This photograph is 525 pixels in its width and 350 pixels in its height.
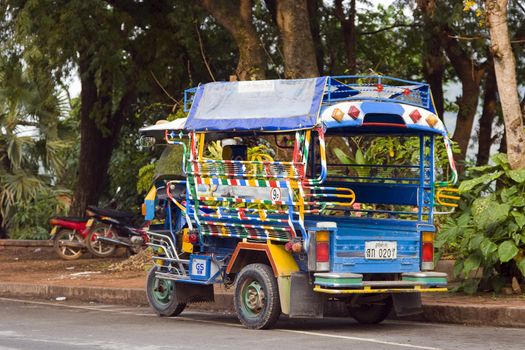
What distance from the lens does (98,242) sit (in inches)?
869

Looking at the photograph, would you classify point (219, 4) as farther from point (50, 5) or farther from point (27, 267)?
point (27, 267)

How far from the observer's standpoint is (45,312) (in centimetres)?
1363

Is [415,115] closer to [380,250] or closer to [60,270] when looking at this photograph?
[380,250]

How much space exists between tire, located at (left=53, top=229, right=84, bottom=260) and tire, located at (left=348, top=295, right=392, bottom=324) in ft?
35.8

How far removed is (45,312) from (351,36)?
12379mm

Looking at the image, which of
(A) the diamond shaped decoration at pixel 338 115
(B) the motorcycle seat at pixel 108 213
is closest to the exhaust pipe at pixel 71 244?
(B) the motorcycle seat at pixel 108 213

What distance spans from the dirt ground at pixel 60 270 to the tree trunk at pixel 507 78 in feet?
18.8

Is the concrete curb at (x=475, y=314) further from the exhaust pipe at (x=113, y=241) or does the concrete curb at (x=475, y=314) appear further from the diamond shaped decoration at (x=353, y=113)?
the exhaust pipe at (x=113, y=241)

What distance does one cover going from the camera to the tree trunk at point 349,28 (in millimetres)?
23736

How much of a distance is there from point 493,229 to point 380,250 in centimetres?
228

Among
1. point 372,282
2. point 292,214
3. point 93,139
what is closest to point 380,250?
point 372,282

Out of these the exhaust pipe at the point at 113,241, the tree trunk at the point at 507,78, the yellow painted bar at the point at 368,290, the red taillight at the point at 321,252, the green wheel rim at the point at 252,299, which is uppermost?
the tree trunk at the point at 507,78

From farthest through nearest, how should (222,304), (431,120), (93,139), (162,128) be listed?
(93,139) < (222,304) < (162,128) < (431,120)

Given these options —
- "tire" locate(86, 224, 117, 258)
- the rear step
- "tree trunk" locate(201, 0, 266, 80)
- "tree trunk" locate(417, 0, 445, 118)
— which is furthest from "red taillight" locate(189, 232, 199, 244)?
"tire" locate(86, 224, 117, 258)
